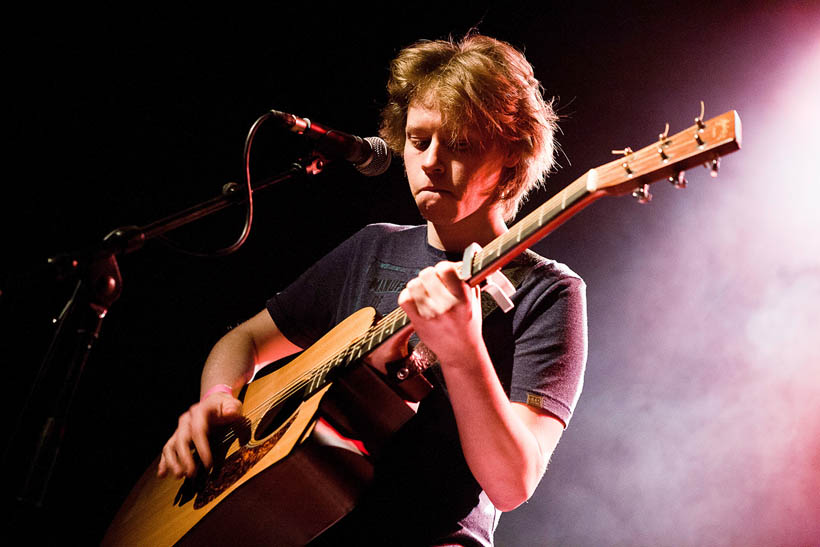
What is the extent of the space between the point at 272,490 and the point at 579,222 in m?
2.52

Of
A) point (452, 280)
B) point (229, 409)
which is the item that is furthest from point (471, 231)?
point (229, 409)

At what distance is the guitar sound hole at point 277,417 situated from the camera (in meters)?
1.77

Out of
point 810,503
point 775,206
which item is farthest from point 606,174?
point 810,503

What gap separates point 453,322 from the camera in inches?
57.0

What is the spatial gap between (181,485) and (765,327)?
3.41 meters

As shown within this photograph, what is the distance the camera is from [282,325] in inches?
97.0

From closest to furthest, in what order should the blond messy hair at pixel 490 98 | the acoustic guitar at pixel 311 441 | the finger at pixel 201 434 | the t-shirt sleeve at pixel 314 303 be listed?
the acoustic guitar at pixel 311 441
the finger at pixel 201 434
the blond messy hair at pixel 490 98
the t-shirt sleeve at pixel 314 303

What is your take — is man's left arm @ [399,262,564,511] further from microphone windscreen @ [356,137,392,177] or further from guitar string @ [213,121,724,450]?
microphone windscreen @ [356,137,392,177]

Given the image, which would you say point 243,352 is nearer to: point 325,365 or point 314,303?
point 314,303

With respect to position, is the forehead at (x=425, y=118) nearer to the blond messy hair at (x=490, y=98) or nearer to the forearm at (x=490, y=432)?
the blond messy hair at (x=490, y=98)

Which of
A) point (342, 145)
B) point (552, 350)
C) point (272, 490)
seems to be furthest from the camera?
point (342, 145)

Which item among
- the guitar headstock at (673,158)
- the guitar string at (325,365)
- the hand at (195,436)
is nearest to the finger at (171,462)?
the hand at (195,436)

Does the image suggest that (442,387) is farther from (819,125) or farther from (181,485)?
(819,125)

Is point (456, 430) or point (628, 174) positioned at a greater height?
point (628, 174)
